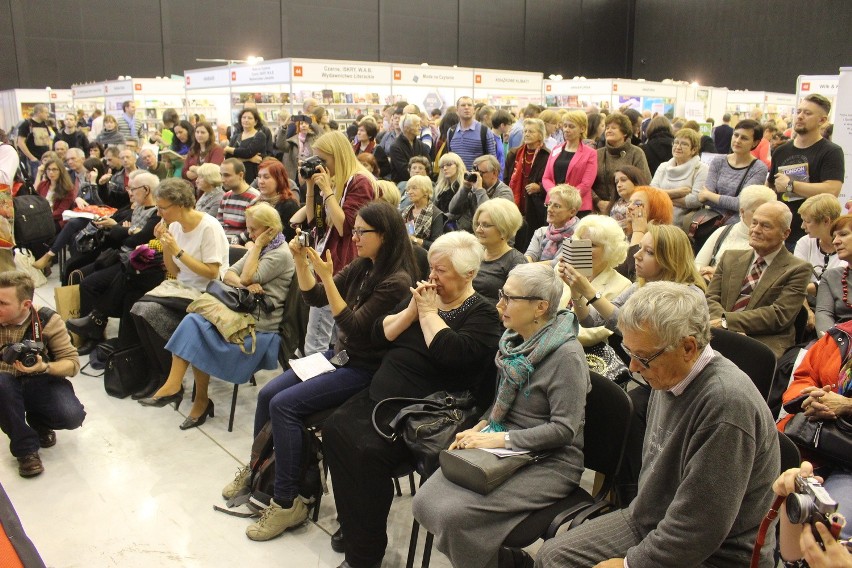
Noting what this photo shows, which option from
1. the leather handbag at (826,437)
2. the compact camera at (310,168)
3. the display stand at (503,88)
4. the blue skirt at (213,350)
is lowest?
the blue skirt at (213,350)

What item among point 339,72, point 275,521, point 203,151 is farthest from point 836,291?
point 339,72

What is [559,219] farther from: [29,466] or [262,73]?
[262,73]

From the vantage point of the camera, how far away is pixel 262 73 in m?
10.7

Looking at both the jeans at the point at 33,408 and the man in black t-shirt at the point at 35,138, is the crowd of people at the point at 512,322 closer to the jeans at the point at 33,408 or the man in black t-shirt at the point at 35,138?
the jeans at the point at 33,408

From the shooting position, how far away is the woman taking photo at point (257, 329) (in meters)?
3.95

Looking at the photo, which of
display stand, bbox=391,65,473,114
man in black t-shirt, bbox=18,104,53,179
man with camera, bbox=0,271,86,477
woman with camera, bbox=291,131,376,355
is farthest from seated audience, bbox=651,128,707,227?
man in black t-shirt, bbox=18,104,53,179

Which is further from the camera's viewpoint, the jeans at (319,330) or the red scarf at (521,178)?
the red scarf at (521,178)

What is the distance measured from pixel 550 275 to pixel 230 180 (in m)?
3.64

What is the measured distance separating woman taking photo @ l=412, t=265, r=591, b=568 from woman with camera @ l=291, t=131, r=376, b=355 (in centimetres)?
176

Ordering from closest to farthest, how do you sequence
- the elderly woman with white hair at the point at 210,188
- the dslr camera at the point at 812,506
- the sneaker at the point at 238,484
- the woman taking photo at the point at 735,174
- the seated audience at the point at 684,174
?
the dslr camera at the point at 812,506 → the sneaker at the point at 238,484 → the woman taking photo at the point at 735,174 → the seated audience at the point at 684,174 → the elderly woman with white hair at the point at 210,188

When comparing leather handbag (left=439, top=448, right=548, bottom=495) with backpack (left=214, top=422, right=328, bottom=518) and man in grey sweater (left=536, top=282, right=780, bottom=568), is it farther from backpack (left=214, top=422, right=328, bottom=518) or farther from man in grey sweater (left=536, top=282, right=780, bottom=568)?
backpack (left=214, top=422, right=328, bottom=518)

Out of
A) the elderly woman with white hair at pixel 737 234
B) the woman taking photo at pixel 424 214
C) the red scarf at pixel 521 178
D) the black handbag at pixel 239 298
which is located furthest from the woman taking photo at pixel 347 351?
the red scarf at pixel 521 178

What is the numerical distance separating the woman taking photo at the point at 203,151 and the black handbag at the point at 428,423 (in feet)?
16.4

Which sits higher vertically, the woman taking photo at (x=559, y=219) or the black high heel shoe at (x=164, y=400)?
the woman taking photo at (x=559, y=219)
